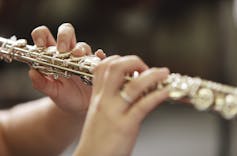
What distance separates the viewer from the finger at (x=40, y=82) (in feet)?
3.30

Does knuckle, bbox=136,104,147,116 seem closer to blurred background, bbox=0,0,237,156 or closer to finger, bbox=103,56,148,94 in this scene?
finger, bbox=103,56,148,94

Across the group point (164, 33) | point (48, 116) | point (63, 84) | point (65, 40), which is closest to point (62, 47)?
point (65, 40)

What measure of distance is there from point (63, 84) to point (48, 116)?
134 mm

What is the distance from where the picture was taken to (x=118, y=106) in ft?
2.19

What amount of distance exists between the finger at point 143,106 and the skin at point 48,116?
0.31 m

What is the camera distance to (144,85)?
66 cm

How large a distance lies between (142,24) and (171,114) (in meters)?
0.62

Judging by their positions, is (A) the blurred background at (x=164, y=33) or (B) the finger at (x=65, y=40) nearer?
(B) the finger at (x=65, y=40)

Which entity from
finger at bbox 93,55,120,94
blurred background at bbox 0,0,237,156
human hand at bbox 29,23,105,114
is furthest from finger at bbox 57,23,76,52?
blurred background at bbox 0,0,237,156

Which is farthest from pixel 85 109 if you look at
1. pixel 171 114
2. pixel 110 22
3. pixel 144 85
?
pixel 171 114

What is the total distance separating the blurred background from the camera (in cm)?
239

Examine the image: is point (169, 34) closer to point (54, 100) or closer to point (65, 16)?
point (65, 16)

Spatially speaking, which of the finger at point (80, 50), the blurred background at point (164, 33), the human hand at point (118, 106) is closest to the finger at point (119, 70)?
the human hand at point (118, 106)

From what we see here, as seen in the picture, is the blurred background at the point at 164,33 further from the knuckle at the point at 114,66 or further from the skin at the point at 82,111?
the knuckle at the point at 114,66
